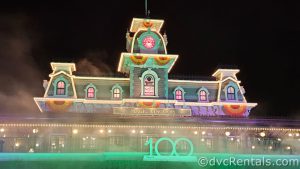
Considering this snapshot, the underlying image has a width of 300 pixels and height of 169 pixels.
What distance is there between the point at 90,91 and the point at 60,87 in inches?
129

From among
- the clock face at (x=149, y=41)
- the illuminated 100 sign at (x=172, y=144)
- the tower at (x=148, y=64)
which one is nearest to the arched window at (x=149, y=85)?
the tower at (x=148, y=64)

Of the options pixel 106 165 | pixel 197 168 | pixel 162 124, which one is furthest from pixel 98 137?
pixel 197 168

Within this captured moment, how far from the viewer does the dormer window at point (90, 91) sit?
46775 mm

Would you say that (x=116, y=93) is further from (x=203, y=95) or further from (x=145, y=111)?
(x=203, y=95)

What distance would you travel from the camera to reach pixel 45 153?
29281 mm

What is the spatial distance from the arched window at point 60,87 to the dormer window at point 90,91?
7.87 ft

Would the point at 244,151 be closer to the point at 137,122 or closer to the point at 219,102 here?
the point at 137,122

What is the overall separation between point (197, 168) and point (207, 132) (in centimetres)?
343

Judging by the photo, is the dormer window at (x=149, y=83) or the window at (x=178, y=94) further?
the window at (x=178, y=94)

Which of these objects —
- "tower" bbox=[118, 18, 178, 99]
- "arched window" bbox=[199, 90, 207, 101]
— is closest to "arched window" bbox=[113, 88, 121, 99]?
"tower" bbox=[118, 18, 178, 99]

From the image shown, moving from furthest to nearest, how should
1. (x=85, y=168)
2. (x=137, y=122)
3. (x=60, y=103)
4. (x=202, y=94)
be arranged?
(x=202, y=94) < (x=60, y=103) < (x=137, y=122) < (x=85, y=168)

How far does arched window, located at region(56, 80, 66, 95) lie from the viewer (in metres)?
46.1

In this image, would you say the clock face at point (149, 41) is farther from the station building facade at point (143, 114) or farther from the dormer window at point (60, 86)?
the dormer window at point (60, 86)

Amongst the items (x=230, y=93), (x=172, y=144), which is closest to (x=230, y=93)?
(x=230, y=93)
